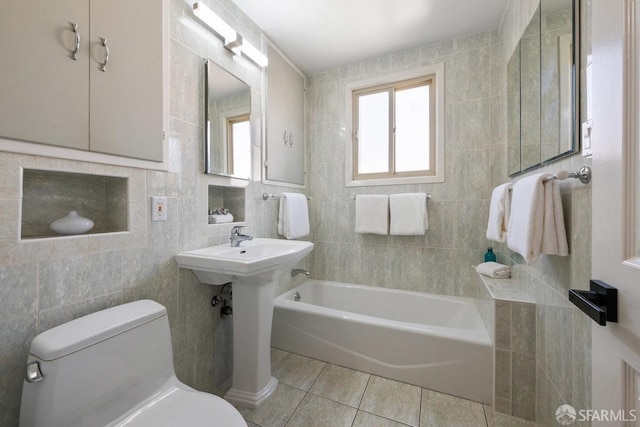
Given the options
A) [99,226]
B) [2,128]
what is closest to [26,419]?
[99,226]

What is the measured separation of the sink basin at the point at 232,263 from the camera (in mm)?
1119

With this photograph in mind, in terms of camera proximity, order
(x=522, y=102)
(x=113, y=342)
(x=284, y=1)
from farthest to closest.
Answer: (x=284, y=1)
(x=522, y=102)
(x=113, y=342)

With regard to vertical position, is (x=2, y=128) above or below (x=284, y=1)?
below

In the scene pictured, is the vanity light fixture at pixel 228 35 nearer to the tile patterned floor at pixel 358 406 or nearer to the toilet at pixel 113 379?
the toilet at pixel 113 379

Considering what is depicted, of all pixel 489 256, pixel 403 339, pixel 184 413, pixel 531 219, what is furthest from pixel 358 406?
pixel 489 256

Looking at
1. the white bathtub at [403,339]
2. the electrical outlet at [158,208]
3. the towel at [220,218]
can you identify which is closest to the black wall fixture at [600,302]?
the white bathtub at [403,339]

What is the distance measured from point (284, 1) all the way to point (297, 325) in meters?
2.27

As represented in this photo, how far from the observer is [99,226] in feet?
3.64

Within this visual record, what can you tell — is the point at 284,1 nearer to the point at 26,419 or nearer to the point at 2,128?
the point at 2,128

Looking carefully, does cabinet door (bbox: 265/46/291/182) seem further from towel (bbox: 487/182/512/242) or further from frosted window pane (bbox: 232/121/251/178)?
towel (bbox: 487/182/512/242)

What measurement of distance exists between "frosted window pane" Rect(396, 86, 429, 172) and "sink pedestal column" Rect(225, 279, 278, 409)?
162 centimetres

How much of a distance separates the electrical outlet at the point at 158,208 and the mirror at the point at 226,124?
1.06 ft

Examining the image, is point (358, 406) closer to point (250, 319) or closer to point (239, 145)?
point (250, 319)

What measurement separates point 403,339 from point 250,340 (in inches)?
36.9
